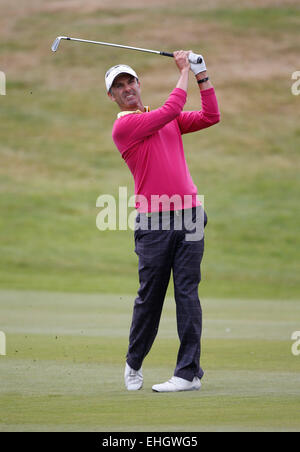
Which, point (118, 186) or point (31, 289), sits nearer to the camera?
point (31, 289)

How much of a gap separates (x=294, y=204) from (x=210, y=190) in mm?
2081

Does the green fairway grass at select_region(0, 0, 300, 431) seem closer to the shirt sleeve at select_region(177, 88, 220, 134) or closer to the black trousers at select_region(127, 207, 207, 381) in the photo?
the black trousers at select_region(127, 207, 207, 381)

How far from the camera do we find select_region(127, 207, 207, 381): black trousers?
5.53 m

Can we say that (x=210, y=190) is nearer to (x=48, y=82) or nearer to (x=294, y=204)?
(x=294, y=204)

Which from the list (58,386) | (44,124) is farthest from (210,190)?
(58,386)

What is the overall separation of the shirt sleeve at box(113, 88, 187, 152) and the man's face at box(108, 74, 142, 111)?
0.45ft

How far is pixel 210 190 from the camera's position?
23484 millimetres

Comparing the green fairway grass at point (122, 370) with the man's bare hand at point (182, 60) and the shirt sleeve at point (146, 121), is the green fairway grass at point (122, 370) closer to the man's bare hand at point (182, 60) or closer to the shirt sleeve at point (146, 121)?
Result: the shirt sleeve at point (146, 121)

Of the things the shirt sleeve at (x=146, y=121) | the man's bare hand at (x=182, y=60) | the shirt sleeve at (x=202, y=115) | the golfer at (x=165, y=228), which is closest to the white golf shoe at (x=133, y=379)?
the golfer at (x=165, y=228)

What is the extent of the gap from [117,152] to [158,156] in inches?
833

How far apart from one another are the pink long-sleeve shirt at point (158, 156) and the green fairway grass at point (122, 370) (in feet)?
3.55
